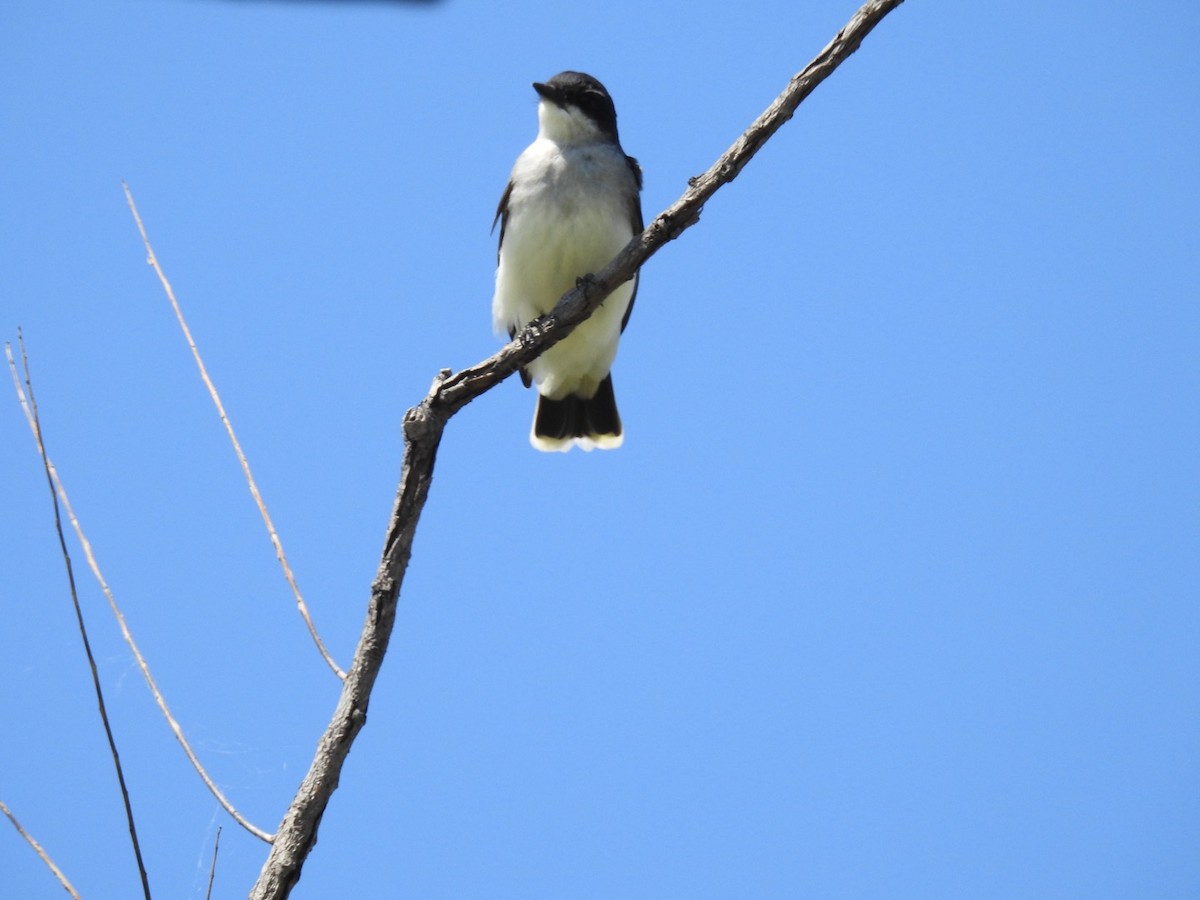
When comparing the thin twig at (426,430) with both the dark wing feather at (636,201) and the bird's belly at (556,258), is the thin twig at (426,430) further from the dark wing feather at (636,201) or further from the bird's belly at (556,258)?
the dark wing feather at (636,201)

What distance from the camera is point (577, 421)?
25.9 ft

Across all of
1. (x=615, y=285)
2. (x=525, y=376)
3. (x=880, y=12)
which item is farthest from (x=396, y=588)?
(x=525, y=376)

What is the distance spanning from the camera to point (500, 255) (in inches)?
283

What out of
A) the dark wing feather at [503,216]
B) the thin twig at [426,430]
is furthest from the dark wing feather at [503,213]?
the thin twig at [426,430]

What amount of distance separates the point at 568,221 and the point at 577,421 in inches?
65.4

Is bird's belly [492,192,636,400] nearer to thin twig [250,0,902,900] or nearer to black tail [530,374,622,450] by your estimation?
black tail [530,374,622,450]

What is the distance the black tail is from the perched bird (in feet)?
0.41

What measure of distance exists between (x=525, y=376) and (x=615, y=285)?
8.93ft

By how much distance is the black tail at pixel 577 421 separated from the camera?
786cm

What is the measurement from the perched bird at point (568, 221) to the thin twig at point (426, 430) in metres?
1.43

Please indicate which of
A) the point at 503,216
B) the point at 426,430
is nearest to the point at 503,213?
the point at 503,216

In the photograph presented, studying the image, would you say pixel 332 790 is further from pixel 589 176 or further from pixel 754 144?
pixel 589 176

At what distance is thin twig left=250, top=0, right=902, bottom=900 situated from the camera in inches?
144

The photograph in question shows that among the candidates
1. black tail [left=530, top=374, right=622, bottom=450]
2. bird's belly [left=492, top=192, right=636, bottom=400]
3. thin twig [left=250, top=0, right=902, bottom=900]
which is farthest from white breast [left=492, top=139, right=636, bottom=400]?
thin twig [left=250, top=0, right=902, bottom=900]
